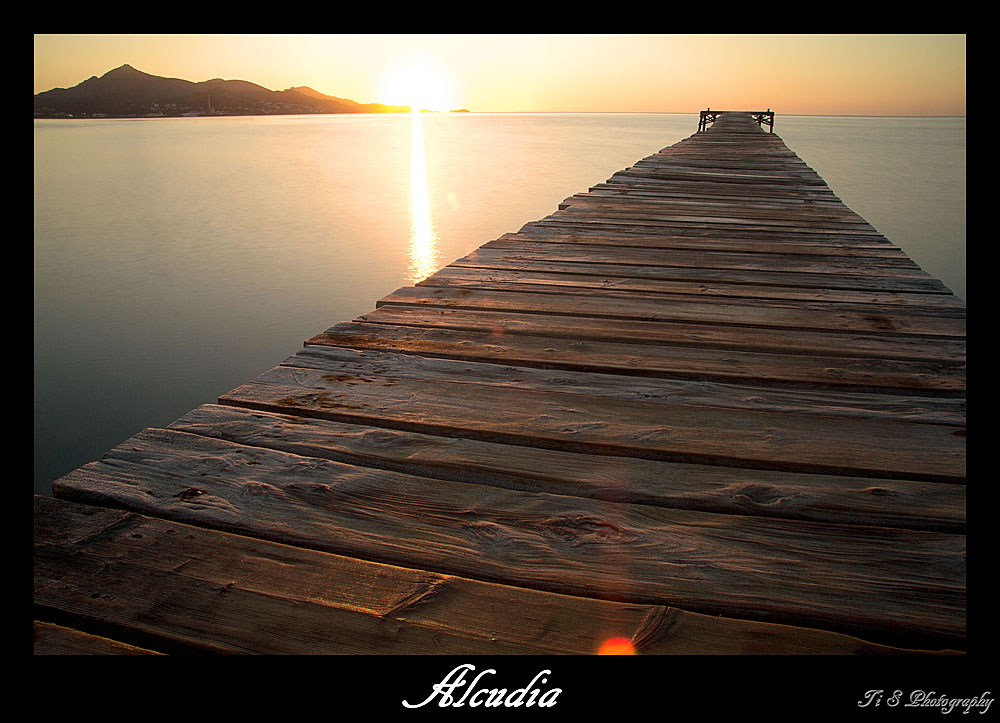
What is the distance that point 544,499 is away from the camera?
1.26 metres

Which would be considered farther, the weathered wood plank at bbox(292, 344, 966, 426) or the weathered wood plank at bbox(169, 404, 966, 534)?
the weathered wood plank at bbox(292, 344, 966, 426)

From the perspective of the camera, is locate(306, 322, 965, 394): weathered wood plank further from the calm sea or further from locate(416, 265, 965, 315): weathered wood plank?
the calm sea

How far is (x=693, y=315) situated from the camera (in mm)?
2359

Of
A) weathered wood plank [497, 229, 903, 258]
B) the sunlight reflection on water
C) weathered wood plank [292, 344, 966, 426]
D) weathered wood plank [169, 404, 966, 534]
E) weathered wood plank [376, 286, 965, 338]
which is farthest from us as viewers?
the sunlight reflection on water

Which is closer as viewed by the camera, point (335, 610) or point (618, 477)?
point (335, 610)

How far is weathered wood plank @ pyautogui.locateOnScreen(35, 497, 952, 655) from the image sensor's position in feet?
3.08

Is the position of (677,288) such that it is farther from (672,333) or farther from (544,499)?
(544,499)

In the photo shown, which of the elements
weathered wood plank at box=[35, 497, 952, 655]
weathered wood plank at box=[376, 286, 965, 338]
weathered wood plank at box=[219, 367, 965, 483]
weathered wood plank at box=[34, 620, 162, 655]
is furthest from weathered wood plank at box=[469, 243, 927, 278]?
weathered wood plank at box=[34, 620, 162, 655]

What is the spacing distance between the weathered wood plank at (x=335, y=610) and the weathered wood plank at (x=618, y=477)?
0.97 ft

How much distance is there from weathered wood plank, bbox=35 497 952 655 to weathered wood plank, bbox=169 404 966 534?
0.29m

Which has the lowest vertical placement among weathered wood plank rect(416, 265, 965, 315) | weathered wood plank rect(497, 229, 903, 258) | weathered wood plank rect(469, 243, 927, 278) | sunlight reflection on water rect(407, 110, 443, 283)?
weathered wood plank rect(416, 265, 965, 315)

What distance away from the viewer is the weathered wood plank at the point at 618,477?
122 cm

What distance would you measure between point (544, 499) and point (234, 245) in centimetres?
1048

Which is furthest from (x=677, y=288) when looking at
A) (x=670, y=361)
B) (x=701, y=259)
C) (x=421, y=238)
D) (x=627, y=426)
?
(x=421, y=238)
